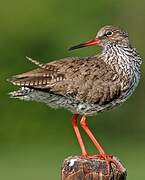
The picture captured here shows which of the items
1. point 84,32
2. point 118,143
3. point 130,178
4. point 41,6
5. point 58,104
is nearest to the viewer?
point 58,104

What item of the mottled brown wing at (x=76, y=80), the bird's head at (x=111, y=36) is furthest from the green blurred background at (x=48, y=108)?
the mottled brown wing at (x=76, y=80)

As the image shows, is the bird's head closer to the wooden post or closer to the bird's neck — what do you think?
the bird's neck

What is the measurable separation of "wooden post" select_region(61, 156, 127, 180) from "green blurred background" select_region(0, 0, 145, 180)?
15909 mm

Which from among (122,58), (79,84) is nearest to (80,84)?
(79,84)

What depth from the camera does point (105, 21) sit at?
36406 mm

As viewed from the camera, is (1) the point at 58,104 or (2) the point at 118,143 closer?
(1) the point at 58,104

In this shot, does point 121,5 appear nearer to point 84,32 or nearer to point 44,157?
point 84,32

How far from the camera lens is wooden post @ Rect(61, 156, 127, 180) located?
35.5ft

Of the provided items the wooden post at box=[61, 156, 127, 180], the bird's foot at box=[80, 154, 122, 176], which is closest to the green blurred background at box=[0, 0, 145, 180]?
the bird's foot at box=[80, 154, 122, 176]

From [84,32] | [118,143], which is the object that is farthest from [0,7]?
[118,143]

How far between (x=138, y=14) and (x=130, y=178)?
54.5 feet

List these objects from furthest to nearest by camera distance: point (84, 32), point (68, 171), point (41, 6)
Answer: point (41, 6), point (84, 32), point (68, 171)

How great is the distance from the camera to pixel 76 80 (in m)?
13.4

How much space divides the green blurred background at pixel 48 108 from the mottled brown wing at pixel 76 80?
44.8ft
